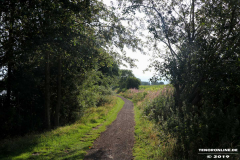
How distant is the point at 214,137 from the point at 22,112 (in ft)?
38.1

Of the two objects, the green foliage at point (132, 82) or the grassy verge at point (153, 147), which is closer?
the grassy verge at point (153, 147)

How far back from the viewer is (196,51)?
654 centimetres

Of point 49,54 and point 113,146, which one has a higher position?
point 49,54

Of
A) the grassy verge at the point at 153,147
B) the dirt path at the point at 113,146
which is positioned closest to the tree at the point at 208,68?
the grassy verge at the point at 153,147

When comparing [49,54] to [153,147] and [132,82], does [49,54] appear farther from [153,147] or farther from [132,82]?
[132,82]

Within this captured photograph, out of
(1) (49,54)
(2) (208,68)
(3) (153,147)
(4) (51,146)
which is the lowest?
(3) (153,147)

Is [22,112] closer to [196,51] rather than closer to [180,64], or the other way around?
[180,64]

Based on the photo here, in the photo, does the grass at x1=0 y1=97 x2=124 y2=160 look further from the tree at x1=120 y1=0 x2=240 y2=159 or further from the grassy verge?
the tree at x1=120 y1=0 x2=240 y2=159

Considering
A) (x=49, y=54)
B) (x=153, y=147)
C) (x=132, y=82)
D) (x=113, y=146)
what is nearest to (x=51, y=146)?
(x=113, y=146)

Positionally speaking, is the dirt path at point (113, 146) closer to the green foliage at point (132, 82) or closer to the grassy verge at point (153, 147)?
the grassy verge at point (153, 147)

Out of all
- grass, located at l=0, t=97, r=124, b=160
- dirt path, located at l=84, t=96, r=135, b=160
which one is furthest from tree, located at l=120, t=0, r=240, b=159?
grass, located at l=0, t=97, r=124, b=160

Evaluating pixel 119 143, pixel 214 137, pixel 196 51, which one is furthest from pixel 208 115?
pixel 119 143

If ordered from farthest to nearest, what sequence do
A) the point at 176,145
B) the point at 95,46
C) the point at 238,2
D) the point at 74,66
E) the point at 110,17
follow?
the point at 74,66, the point at 110,17, the point at 95,46, the point at 176,145, the point at 238,2

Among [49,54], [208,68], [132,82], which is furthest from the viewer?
[132,82]
